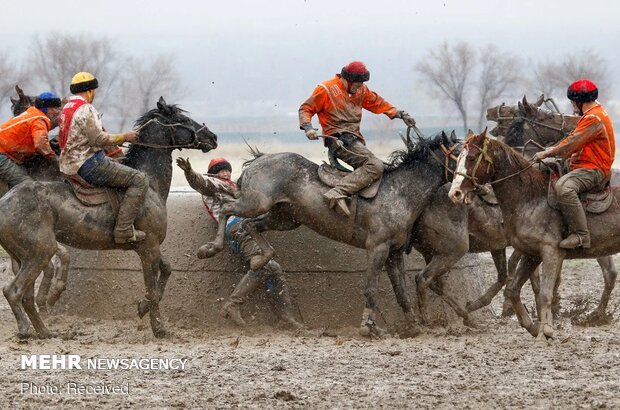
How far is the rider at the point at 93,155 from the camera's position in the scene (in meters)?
11.6

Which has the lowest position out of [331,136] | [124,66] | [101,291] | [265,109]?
[265,109]

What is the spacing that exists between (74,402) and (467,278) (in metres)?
5.85

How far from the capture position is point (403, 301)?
1263cm

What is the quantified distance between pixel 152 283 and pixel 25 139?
1.94 m

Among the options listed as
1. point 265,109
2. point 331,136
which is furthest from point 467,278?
point 265,109

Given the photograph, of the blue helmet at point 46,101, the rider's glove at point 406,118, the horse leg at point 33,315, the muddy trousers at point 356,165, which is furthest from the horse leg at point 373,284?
the blue helmet at point 46,101

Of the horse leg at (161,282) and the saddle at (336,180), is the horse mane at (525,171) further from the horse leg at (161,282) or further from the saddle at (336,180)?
the horse leg at (161,282)

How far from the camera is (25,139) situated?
12656 mm

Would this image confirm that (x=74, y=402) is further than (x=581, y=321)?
No

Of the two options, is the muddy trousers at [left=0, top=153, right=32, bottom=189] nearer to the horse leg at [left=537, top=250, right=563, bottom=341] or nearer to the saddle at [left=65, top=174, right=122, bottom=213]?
the saddle at [left=65, top=174, right=122, bottom=213]

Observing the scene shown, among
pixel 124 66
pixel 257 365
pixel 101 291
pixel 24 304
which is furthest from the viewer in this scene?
pixel 124 66

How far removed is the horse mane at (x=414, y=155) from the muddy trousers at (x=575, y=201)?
1.53 m

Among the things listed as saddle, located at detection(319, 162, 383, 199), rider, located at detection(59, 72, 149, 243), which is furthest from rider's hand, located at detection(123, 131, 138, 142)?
saddle, located at detection(319, 162, 383, 199)

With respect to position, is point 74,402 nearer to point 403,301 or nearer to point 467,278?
point 403,301
